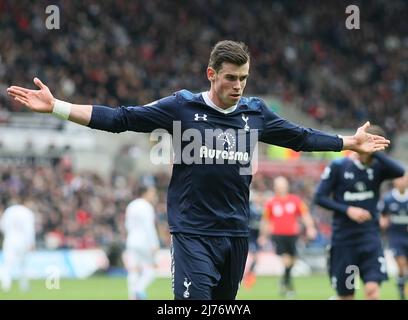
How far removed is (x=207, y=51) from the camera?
33.6 metres

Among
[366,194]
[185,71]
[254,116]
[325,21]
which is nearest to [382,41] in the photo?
[325,21]

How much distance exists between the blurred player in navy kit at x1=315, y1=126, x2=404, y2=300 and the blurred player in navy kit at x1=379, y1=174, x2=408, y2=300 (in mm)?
4694

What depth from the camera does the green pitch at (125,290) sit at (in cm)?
1694

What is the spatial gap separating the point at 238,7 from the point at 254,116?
2986 centimetres

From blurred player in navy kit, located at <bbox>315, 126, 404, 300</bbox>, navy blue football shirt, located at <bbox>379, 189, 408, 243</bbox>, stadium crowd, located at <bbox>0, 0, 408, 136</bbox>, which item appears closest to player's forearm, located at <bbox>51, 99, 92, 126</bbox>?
blurred player in navy kit, located at <bbox>315, 126, 404, 300</bbox>

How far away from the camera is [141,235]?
685 inches

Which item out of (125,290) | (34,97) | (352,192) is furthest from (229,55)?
(125,290)

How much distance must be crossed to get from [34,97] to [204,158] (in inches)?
53.0

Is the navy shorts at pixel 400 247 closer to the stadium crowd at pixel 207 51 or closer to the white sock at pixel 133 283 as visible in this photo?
the white sock at pixel 133 283

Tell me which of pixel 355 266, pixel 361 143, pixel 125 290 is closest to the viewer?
pixel 361 143

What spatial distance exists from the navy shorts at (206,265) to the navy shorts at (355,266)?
3836 millimetres

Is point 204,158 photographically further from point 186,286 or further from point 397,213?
point 397,213

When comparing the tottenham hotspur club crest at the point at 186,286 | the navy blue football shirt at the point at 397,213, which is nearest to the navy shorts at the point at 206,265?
the tottenham hotspur club crest at the point at 186,286

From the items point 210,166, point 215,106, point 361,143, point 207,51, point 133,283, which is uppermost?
point 207,51
